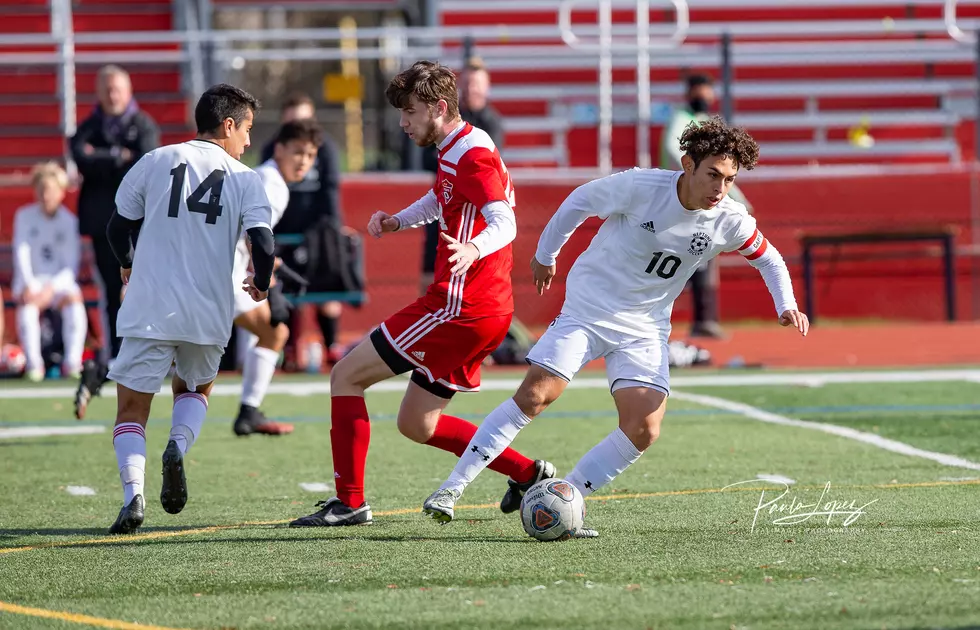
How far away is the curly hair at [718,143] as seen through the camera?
5328 millimetres

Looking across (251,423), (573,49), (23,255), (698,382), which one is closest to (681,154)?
(698,382)

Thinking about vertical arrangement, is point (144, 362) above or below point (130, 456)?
above

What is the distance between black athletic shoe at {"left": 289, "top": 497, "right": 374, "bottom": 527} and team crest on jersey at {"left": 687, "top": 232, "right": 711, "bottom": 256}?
1.62 meters

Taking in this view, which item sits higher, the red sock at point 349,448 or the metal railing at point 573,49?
the metal railing at point 573,49

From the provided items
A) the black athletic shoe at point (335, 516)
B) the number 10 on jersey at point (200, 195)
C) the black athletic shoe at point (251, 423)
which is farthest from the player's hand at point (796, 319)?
the black athletic shoe at point (251, 423)

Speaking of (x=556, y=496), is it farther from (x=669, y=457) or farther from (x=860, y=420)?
(x=860, y=420)

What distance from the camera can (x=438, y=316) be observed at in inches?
222

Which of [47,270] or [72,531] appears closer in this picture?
[72,531]

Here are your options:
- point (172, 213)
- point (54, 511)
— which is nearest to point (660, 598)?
point (172, 213)

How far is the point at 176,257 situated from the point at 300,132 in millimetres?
2449

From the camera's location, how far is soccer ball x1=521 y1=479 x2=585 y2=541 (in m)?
5.23

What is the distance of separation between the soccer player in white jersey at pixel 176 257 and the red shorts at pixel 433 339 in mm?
585

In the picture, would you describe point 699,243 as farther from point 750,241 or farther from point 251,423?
point 251,423
